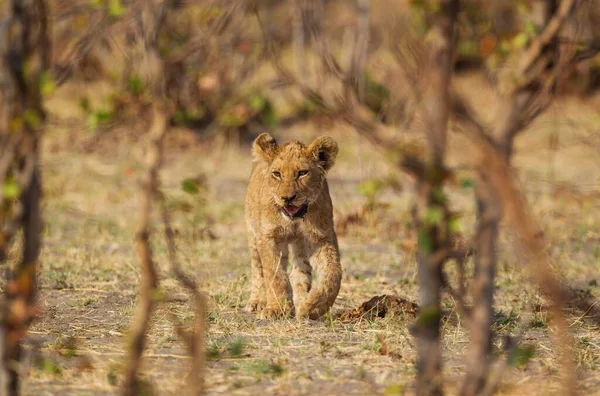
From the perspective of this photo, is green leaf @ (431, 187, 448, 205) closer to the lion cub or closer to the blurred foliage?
the lion cub

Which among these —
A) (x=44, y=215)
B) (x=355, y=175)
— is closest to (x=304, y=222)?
(x=44, y=215)

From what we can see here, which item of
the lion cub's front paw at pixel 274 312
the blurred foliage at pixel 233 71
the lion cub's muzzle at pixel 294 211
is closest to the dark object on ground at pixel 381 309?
the lion cub's front paw at pixel 274 312

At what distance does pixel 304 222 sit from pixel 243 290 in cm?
85

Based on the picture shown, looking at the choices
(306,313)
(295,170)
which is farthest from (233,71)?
(306,313)

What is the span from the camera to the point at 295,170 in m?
6.59

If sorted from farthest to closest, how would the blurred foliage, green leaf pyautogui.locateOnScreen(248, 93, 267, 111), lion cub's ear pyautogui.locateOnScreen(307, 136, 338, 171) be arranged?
green leaf pyautogui.locateOnScreen(248, 93, 267, 111), the blurred foliage, lion cub's ear pyautogui.locateOnScreen(307, 136, 338, 171)

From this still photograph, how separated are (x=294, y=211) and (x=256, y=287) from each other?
0.59m

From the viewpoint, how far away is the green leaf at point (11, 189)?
3.86m

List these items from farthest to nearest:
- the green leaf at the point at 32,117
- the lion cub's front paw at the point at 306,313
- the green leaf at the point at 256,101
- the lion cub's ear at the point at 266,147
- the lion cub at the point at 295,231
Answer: the green leaf at the point at 256,101 < the lion cub's ear at the point at 266,147 < the lion cub at the point at 295,231 < the lion cub's front paw at the point at 306,313 < the green leaf at the point at 32,117

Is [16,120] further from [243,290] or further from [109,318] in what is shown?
[243,290]

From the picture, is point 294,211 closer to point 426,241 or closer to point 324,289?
point 324,289

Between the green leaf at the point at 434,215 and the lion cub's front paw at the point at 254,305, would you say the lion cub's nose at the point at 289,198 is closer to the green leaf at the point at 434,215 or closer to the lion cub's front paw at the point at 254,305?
the lion cub's front paw at the point at 254,305

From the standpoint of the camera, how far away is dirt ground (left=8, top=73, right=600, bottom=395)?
485 centimetres

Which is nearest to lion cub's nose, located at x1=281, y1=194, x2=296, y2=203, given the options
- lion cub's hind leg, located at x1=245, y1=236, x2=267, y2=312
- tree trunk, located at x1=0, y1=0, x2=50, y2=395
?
lion cub's hind leg, located at x1=245, y1=236, x2=267, y2=312
